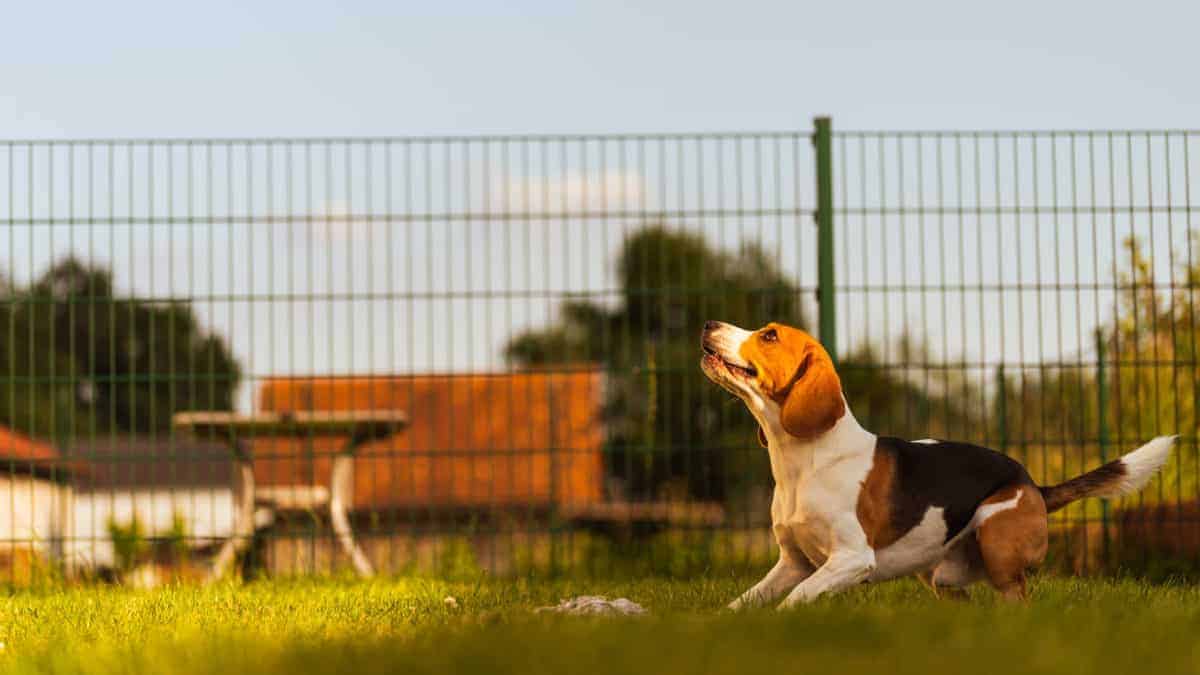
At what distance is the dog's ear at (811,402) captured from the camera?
682 cm

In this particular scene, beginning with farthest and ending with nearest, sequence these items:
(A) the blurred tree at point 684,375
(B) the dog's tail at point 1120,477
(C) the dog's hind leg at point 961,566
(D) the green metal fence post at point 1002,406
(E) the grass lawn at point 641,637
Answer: (D) the green metal fence post at point 1002,406 → (A) the blurred tree at point 684,375 → (B) the dog's tail at point 1120,477 → (C) the dog's hind leg at point 961,566 → (E) the grass lawn at point 641,637

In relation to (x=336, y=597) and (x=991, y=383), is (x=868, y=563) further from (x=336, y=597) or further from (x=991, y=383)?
(x=991, y=383)

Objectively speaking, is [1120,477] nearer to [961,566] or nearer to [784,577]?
[961,566]

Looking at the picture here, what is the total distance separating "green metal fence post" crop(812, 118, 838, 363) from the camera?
1061cm

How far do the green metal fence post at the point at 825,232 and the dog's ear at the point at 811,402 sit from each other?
3674mm

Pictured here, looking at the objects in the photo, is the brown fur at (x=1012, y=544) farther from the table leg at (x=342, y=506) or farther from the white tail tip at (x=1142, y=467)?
the table leg at (x=342, y=506)

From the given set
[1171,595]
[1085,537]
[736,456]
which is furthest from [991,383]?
[736,456]

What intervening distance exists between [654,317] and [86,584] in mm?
36130

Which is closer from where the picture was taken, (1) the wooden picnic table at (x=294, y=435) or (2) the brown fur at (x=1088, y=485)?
(2) the brown fur at (x=1088, y=485)

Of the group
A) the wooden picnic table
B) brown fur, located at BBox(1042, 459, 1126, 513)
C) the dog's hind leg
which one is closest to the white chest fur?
the dog's hind leg

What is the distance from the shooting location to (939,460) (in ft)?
23.1

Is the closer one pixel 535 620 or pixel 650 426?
pixel 535 620

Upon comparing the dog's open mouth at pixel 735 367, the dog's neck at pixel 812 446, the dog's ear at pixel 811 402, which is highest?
the dog's open mouth at pixel 735 367

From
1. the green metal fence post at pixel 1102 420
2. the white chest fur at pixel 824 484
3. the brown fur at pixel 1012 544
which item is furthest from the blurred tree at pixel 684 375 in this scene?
the brown fur at pixel 1012 544
